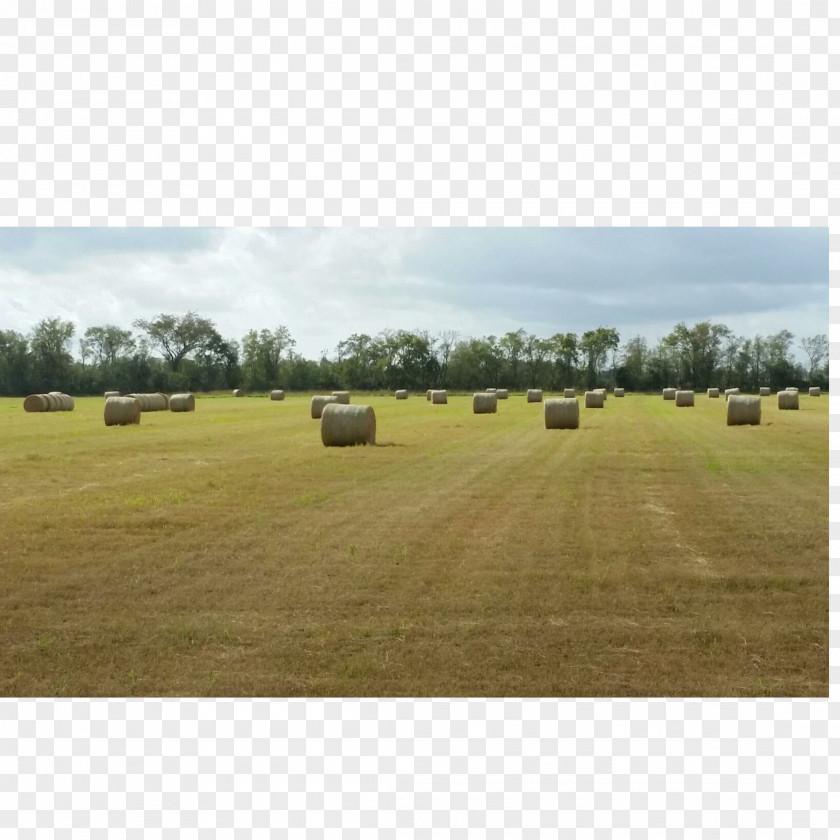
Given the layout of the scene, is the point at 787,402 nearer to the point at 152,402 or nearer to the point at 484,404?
the point at 484,404

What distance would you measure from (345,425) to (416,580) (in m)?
15.1

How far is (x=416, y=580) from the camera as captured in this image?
9633mm

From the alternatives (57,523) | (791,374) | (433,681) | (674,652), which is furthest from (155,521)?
(791,374)

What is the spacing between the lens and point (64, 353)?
7231 centimetres

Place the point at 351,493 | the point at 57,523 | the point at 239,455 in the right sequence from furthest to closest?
1. the point at 239,455
2. the point at 351,493
3. the point at 57,523

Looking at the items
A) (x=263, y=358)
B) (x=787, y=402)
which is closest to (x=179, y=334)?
(x=263, y=358)

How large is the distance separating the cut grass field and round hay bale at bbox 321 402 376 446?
4.68 m

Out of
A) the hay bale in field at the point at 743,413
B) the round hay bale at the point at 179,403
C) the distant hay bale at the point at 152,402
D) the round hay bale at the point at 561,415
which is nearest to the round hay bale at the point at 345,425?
the round hay bale at the point at 561,415

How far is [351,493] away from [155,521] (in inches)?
153

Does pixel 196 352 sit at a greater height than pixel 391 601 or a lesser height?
greater

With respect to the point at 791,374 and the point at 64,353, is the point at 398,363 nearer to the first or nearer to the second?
the point at 64,353

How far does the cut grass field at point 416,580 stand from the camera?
697 cm

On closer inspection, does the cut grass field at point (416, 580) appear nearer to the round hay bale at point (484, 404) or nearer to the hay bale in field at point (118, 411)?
the hay bale in field at point (118, 411)

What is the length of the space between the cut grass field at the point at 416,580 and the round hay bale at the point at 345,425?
4.68 metres
